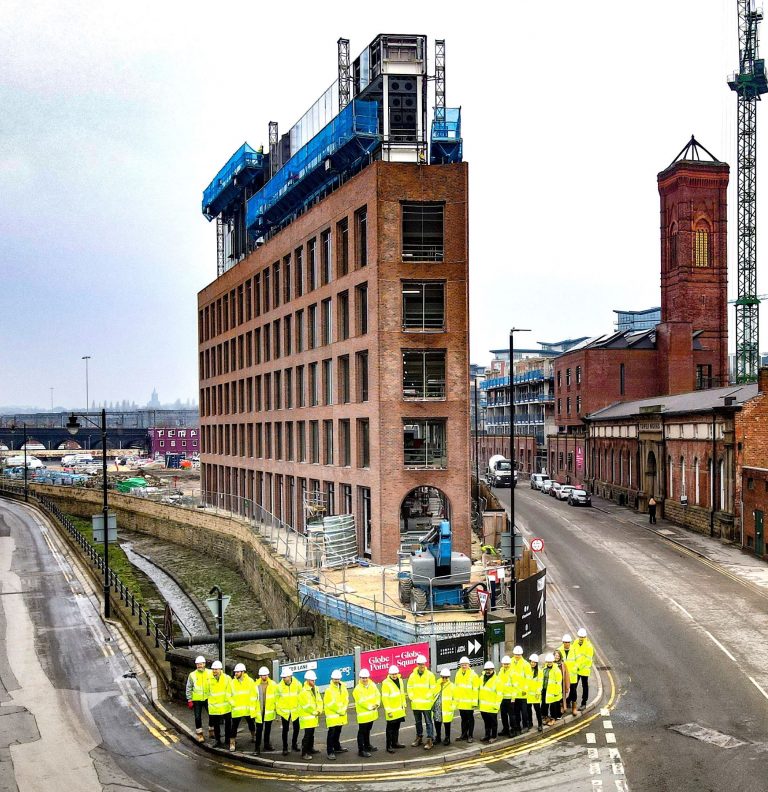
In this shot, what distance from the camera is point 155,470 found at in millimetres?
141500

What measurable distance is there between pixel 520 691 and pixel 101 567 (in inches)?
1140

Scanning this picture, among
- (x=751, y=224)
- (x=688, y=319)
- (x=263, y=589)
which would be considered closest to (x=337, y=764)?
(x=263, y=589)

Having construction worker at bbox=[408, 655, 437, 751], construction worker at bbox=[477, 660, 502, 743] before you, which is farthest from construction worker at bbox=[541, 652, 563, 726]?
construction worker at bbox=[408, 655, 437, 751]

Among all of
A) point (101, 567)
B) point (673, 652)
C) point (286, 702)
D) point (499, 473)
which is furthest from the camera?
point (499, 473)

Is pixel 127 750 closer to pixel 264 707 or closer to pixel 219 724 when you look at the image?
pixel 219 724

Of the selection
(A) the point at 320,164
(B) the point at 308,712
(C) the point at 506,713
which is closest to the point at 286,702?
(B) the point at 308,712

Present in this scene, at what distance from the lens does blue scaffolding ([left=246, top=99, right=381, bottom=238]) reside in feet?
150

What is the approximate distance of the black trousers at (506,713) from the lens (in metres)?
19.1

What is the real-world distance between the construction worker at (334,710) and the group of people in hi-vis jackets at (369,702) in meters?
0.02

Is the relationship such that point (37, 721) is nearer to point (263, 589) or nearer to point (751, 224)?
point (263, 589)

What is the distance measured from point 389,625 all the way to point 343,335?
21.2 metres

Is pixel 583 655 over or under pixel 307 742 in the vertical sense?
over

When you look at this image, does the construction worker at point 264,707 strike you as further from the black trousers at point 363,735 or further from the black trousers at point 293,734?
the black trousers at point 363,735

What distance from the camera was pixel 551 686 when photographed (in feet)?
64.5
